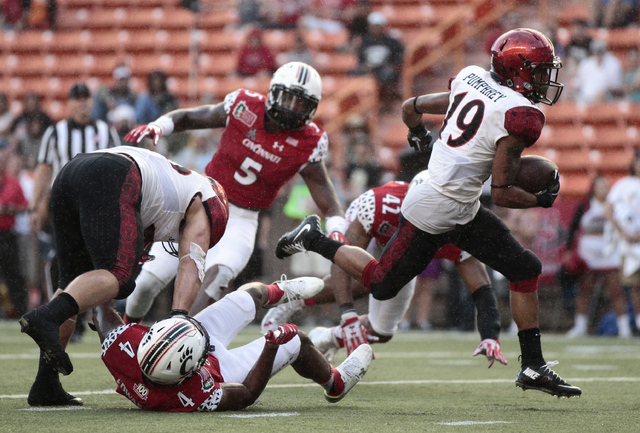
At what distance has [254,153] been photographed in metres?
5.47

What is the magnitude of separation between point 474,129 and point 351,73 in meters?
7.60

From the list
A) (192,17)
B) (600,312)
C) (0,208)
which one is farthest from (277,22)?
(600,312)

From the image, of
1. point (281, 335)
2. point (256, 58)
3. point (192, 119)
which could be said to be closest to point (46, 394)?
point (281, 335)

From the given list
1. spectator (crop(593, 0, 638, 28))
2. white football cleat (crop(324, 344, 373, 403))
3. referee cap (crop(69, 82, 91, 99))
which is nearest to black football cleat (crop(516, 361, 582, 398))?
white football cleat (crop(324, 344, 373, 403))

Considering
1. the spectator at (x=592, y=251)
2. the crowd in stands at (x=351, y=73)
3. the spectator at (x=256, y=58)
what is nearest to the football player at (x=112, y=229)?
the crowd in stands at (x=351, y=73)

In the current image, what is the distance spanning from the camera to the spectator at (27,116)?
10.5m

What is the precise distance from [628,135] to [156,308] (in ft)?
18.9

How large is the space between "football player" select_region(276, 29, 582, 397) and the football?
53 millimetres

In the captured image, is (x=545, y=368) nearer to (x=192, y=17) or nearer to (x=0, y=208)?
(x=0, y=208)

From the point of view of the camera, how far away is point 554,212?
948 centimetres

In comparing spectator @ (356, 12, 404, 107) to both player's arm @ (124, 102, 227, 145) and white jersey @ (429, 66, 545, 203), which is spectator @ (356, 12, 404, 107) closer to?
player's arm @ (124, 102, 227, 145)

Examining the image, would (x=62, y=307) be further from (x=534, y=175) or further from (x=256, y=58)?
(x=256, y=58)

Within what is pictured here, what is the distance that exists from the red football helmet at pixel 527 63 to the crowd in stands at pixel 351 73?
486 cm

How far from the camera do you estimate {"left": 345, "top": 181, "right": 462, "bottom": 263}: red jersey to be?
213 inches
